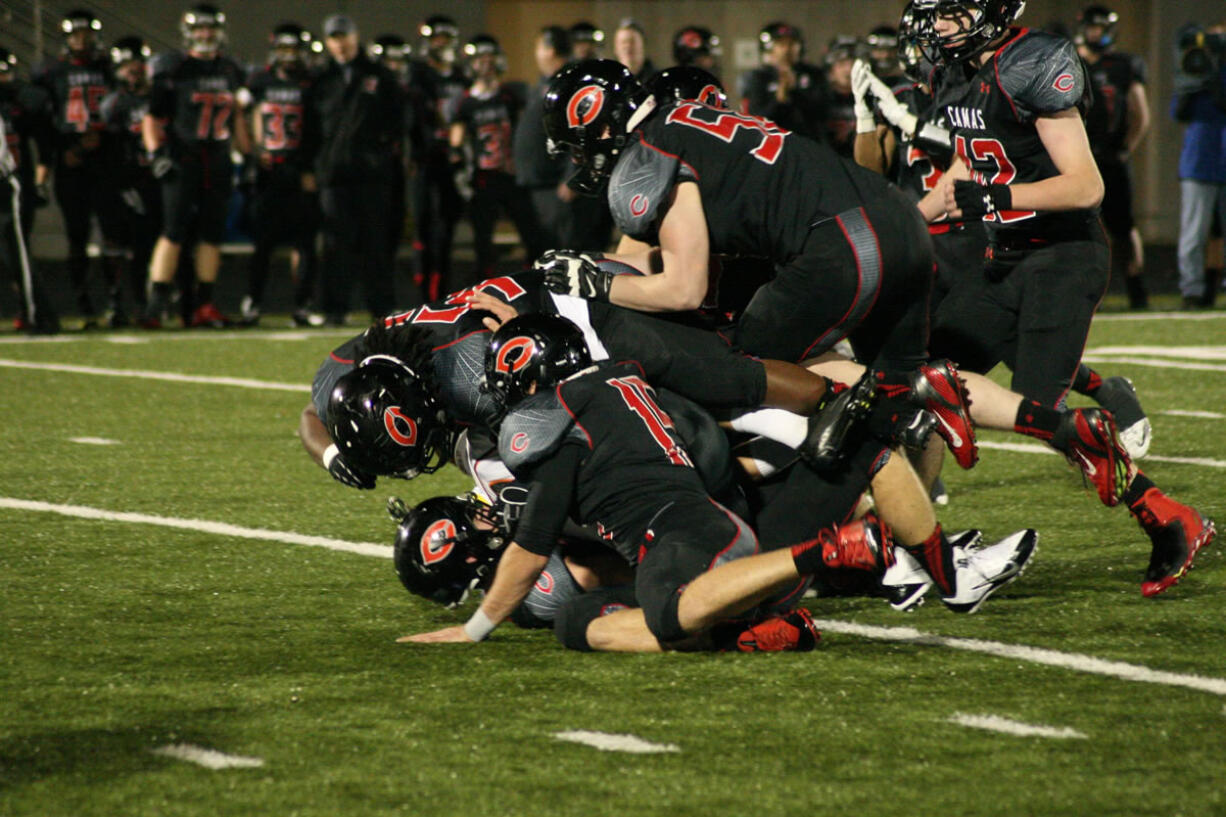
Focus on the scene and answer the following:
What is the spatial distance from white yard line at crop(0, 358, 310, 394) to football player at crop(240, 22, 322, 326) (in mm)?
2430

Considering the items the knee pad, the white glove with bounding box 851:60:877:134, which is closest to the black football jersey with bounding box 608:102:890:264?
the knee pad

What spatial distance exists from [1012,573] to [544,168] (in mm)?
8083

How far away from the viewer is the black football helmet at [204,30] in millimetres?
11648

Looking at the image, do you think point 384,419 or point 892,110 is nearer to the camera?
point 384,419

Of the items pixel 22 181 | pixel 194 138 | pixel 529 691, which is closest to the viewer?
pixel 529 691

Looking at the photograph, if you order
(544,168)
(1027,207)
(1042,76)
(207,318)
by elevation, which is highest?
(1042,76)

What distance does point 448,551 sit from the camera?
455 cm

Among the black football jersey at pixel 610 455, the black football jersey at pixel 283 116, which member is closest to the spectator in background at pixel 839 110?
the black football jersey at pixel 283 116

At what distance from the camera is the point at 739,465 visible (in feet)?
15.7

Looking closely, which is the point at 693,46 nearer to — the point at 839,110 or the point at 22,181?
the point at 839,110

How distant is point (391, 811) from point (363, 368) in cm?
169

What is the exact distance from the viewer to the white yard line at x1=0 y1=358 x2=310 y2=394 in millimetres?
9336

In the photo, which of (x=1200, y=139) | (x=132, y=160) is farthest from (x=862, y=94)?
(x=132, y=160)

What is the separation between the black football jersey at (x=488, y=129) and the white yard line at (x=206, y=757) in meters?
9.32
